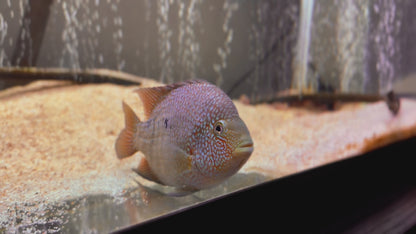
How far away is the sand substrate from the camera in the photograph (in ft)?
3.64

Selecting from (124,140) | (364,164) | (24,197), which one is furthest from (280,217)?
(24,197)

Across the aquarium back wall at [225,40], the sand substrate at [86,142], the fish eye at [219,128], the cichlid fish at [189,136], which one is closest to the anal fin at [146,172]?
the cichlid fish at [189,136]

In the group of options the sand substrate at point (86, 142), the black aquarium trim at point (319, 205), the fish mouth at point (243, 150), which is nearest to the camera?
the fish mouth at point (243, 150)

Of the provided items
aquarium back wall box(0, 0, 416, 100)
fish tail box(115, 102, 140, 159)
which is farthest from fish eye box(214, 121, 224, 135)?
aquarium back wall box(0, 0, 416, 100)

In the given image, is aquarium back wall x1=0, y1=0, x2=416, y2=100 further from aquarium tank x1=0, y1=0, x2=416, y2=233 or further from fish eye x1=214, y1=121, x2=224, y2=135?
fish eye x1=214, y1=121, x2=224, y2=135

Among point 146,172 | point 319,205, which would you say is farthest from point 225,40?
point 146,172

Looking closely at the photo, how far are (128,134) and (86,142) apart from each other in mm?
652

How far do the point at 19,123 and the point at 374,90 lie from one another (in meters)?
4.50

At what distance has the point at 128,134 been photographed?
1.03 metres

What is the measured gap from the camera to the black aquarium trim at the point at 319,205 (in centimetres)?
97

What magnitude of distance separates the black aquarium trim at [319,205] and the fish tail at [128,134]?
31cm

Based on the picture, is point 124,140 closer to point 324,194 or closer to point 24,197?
point 24,197

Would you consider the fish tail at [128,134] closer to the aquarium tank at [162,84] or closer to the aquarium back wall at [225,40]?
the aquarium tank at [162,84]

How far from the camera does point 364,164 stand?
1750 mm
